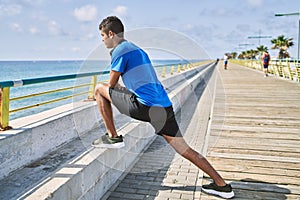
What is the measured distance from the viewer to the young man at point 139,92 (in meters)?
2.81

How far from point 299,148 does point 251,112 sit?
277cm

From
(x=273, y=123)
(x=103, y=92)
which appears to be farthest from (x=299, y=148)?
(x=103, y=92)

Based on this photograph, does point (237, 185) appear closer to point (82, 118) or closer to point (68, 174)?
point (68, 174)

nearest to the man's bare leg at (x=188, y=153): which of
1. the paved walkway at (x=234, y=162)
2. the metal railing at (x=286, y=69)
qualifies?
the paved walkway at (x=234, y=162)

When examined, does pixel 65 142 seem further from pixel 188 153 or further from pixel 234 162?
pixel 234 162

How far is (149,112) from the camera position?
2920 millimetres

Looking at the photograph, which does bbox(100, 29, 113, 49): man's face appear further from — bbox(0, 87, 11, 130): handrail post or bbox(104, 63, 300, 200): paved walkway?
bbox(104, 63, 300, 200): paved walkway

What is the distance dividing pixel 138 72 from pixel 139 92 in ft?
0.64

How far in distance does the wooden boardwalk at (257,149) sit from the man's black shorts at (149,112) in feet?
2.79

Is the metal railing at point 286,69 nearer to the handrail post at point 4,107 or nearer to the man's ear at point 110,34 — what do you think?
the man's ear at point 110,34

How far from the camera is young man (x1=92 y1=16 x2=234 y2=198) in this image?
9.22 feet

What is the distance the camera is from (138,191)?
343cm

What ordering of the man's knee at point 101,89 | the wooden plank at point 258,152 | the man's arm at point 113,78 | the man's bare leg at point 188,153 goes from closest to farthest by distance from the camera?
1. the man's arm at point 113,78
2. the man's bare leg at point 188,153
3. the man's knee at point 101,89
4. the wooden plank at point 258,152

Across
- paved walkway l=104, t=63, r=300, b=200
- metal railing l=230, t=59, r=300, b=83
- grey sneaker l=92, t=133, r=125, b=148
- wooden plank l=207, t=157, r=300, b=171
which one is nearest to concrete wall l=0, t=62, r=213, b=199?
grey sneaker l=92, t=133, r=125, b=148
